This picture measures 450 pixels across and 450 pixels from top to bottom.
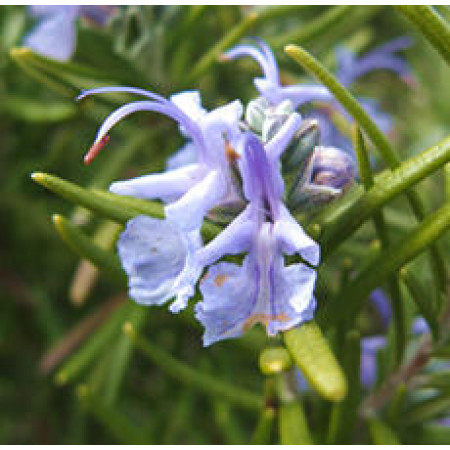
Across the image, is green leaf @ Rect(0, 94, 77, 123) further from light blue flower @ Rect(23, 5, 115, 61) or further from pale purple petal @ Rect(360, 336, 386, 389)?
pale purple petal @ Rect(360, 336, 386, 389)

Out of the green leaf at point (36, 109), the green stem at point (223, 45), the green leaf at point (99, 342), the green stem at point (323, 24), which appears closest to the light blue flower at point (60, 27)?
the green leaf at point (36, 109)

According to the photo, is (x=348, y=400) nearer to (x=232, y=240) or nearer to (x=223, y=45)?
(x=232, y=240)

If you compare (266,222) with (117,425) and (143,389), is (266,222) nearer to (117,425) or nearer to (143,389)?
(117,425)

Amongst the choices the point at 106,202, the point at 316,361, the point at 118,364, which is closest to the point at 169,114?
the point at 106,202

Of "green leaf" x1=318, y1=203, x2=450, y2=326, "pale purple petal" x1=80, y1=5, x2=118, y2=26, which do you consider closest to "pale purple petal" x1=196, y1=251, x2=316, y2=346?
"green leaf" x1=318, y1=203, x2=450, y2=326

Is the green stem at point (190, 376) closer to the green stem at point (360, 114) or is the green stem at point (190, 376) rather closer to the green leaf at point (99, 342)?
the green leaf at point (99, 342)

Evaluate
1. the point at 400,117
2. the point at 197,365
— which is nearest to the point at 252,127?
the point at 197,365
